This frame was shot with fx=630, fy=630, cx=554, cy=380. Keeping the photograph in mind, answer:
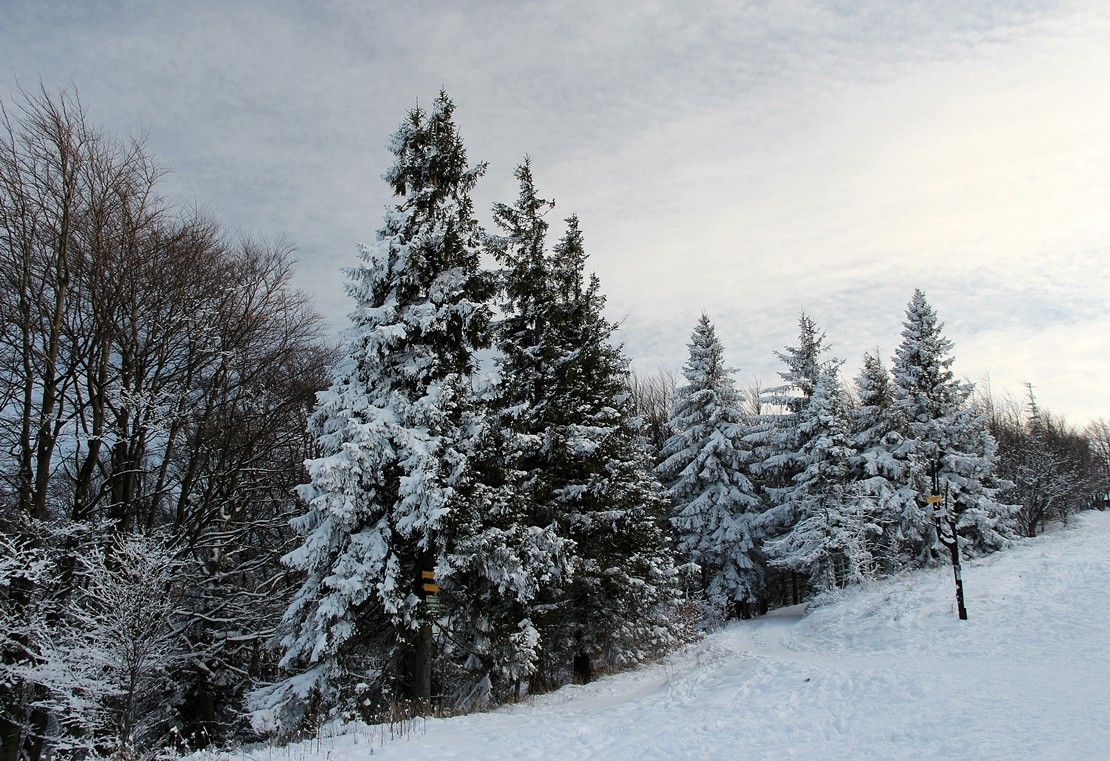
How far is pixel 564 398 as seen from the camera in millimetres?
15773

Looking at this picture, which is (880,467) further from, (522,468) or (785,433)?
(522,468)

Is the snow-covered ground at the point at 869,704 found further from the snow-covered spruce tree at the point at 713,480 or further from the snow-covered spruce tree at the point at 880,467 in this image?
the snow-covered spruce tree at the point at 713,480

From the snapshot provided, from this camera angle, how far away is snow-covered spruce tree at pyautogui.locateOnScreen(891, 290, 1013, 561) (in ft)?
88.7

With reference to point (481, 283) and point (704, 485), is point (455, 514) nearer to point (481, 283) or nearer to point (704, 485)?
point (481, 283)

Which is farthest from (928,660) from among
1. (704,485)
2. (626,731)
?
(704,485)

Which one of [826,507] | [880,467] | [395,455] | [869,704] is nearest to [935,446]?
[880,467]

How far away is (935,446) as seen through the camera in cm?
2784

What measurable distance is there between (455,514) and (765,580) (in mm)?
21973

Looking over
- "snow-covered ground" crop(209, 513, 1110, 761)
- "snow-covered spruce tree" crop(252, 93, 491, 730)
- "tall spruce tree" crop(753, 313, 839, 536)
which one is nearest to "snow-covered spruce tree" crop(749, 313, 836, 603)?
"tall spruce tree" crop(753, 313, 839, 536)

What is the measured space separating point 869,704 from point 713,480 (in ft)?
68.4

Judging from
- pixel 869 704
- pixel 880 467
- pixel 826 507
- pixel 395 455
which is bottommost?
pixel 869 704

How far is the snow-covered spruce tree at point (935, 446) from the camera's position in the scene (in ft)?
88.7

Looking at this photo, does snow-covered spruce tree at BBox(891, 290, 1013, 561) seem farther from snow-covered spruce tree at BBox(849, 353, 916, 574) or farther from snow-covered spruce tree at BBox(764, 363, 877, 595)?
snow-covered spruce tree at BBox(764, 363, 877, 595)

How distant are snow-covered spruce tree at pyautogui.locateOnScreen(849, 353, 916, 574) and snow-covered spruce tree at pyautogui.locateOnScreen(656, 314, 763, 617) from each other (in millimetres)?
4822
